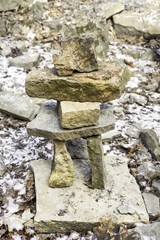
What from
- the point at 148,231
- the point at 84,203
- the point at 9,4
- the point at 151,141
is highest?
the point at 9,4

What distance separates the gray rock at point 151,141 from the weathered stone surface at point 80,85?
179cm

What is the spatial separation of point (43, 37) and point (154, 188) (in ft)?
19.1

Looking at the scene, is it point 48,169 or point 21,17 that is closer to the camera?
point 48,169

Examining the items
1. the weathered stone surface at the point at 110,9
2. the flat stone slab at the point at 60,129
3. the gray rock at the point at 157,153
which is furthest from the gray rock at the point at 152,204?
the weathered stone surface at the point at 110,9

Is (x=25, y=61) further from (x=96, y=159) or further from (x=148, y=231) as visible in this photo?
(x=148, y=231)

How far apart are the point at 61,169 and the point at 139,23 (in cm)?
670

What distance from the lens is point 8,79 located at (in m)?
6.45

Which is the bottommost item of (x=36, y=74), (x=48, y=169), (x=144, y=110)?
(x=144, y=110)

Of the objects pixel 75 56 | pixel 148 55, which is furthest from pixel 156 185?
pixel 148 55

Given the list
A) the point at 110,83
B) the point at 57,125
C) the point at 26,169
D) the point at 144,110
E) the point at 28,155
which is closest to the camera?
the point at 110,83

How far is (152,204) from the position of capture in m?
3.76

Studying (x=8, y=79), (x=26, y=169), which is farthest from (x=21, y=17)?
(x=26, y=169)

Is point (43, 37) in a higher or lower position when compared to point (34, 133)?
lower

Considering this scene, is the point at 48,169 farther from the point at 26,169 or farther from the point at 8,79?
the point at 8,79
